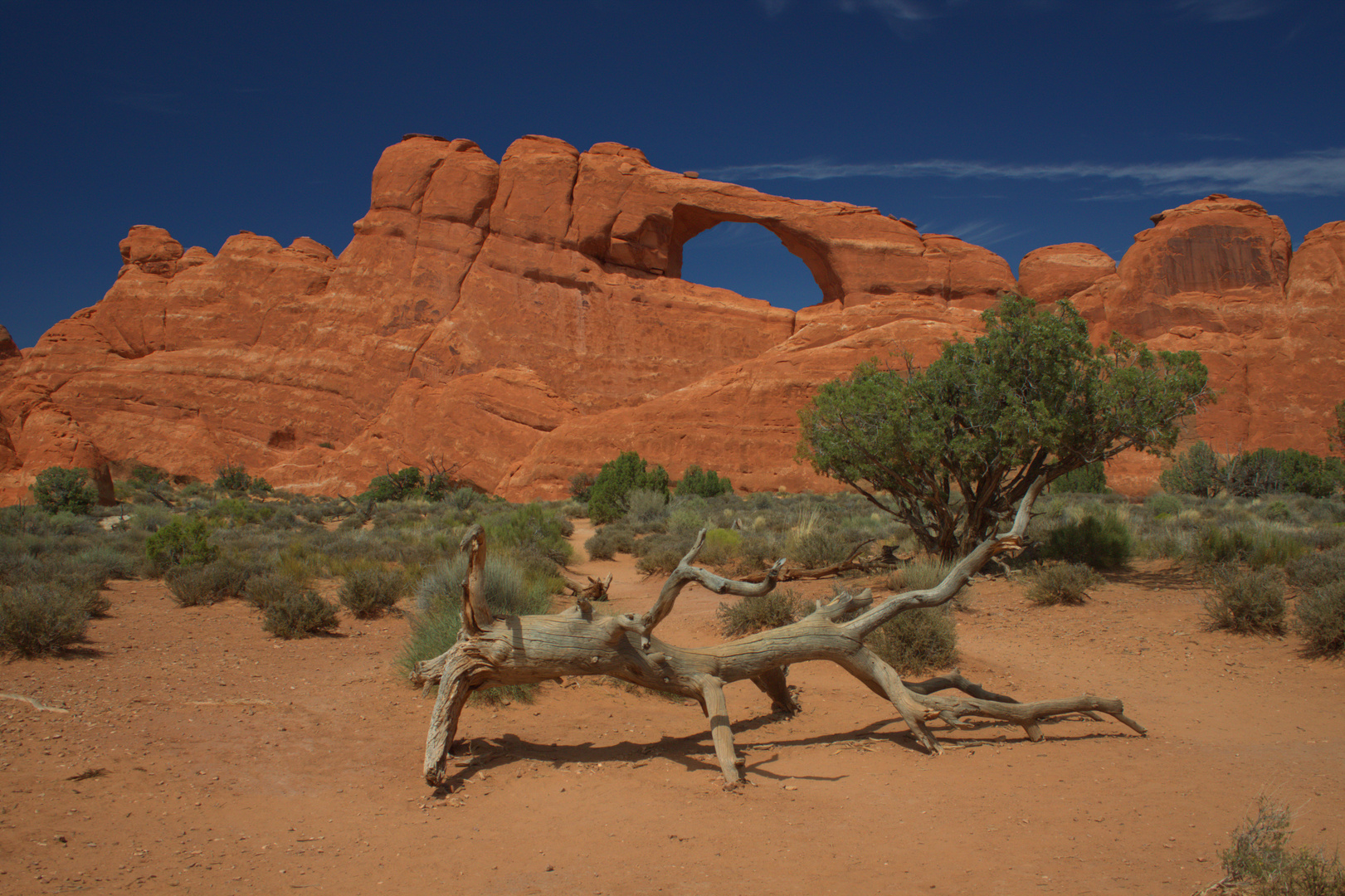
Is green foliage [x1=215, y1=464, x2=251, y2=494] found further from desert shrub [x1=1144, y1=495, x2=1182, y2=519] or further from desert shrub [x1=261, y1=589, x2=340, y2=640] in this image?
desert shrub [x1=1144, y1=495, x2=1182, y2=519]

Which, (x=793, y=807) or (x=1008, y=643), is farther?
(x=1008, y=643)

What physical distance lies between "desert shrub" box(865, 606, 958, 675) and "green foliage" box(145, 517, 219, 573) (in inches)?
406

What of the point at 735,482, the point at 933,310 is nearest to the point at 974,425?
the point at 735,482

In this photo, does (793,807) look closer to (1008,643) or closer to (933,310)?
(1008,643)

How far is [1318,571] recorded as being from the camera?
8711 millimetres

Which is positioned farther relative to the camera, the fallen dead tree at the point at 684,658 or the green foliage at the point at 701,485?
the green foliage at the point at 701,485

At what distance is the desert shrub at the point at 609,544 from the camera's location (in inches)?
647

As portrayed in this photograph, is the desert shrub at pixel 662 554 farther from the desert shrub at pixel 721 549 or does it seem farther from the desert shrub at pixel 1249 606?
the desert shrub at pixel 1249 606

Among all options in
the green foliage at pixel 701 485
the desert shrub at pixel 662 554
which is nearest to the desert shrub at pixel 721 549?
the desert shrub at pixel 662 554

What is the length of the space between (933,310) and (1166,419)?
30.1m

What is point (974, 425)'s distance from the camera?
12.0 m

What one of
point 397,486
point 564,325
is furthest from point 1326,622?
point 564,325

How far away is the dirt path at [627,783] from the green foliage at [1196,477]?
71.0 ft

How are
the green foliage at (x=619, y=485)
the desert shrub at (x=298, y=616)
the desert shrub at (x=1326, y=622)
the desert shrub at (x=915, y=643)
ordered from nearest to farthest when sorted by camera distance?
the desert shrub at (x=1326, y=622)
the desert shrub at (x=915, y=643)
the desert shrub at (x=298, y=616)
the green foliage at (x=619, y=485)
